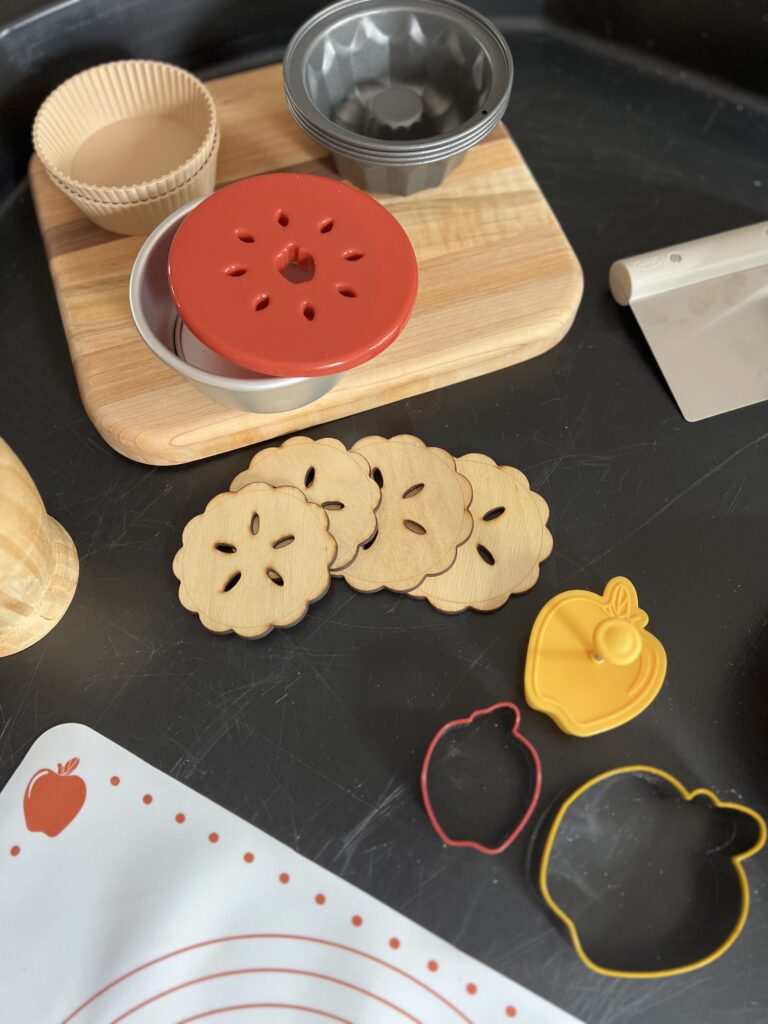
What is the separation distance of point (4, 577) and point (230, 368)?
0.57 ft

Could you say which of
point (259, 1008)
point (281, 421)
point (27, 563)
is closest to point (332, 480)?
point (281, 421)

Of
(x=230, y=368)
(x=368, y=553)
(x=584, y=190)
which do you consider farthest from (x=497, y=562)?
(x=584, y=190)

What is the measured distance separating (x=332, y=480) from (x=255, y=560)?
69mm

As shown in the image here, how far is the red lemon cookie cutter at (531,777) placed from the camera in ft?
1.53

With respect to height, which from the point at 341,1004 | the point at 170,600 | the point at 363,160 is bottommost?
the point at 341,1004

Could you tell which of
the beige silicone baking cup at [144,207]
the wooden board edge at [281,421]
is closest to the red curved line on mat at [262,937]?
the wooden board edge at [281,421]

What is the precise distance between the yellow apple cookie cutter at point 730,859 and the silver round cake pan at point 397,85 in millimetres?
378

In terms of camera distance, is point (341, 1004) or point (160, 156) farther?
point (160, 156)

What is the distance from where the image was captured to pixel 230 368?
1.72 ft

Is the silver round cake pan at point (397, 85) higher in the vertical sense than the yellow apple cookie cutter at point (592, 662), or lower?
higher

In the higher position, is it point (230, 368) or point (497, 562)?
point (230, 368)

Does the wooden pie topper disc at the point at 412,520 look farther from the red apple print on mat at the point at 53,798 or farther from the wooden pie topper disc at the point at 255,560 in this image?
the red apple print on mat at the point at 53,798

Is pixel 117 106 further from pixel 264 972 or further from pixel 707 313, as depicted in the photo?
pixel 264 972

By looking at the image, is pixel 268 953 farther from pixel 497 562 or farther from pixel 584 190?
pixel 584 190
